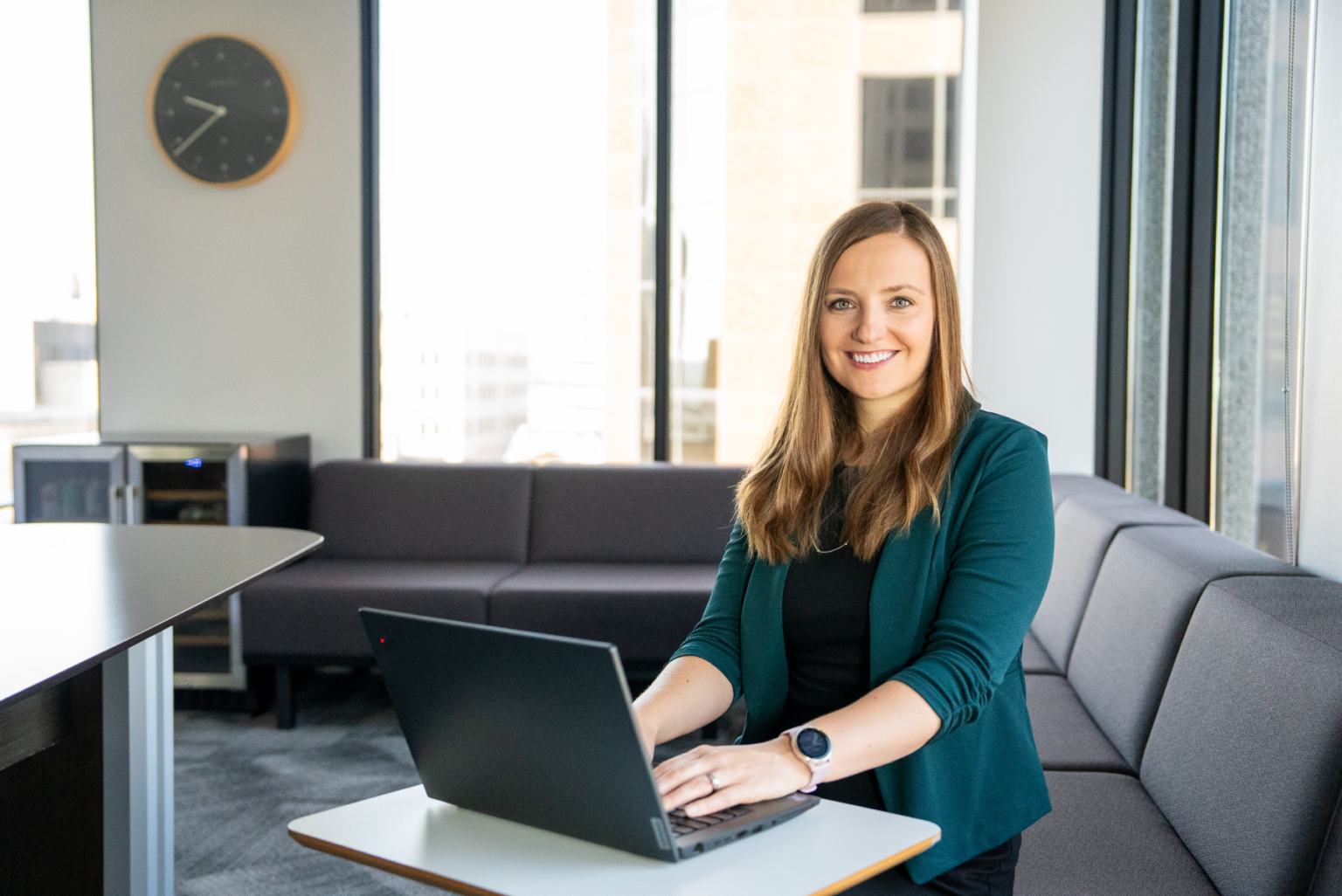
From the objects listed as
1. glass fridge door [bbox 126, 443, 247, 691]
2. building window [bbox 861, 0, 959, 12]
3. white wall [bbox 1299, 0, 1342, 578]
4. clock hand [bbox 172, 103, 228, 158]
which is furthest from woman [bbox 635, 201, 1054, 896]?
clock hand [bbox 172, 103, 228, 158]

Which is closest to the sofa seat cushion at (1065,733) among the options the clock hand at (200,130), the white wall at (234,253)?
the white wall at (234,253)

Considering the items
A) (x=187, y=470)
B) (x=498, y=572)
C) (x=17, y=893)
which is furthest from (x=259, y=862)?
(x=187, y=470)

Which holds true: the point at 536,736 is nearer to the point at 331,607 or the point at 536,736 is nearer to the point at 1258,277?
the point at 1258,277

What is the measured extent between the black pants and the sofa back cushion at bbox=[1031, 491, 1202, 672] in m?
1.10

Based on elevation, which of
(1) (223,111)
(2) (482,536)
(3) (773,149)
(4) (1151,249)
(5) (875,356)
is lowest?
(2) (482,536)

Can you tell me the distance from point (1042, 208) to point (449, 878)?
137 inches

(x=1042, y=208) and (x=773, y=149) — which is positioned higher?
(x=773, y=149)

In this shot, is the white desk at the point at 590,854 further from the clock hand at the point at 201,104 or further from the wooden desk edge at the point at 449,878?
the clock hand at the point at 201,104

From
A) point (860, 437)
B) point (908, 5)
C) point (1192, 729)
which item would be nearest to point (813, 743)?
point (860, 437)

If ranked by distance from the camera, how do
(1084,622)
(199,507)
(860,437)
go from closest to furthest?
(860,437) → (1084,622) → (199,507)

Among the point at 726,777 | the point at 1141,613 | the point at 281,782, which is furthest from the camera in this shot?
the point at 281,782

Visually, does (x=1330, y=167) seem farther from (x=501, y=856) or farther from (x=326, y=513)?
(x=326, y=513)

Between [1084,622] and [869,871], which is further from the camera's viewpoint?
[1084,622]

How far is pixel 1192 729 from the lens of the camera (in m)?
1.60
